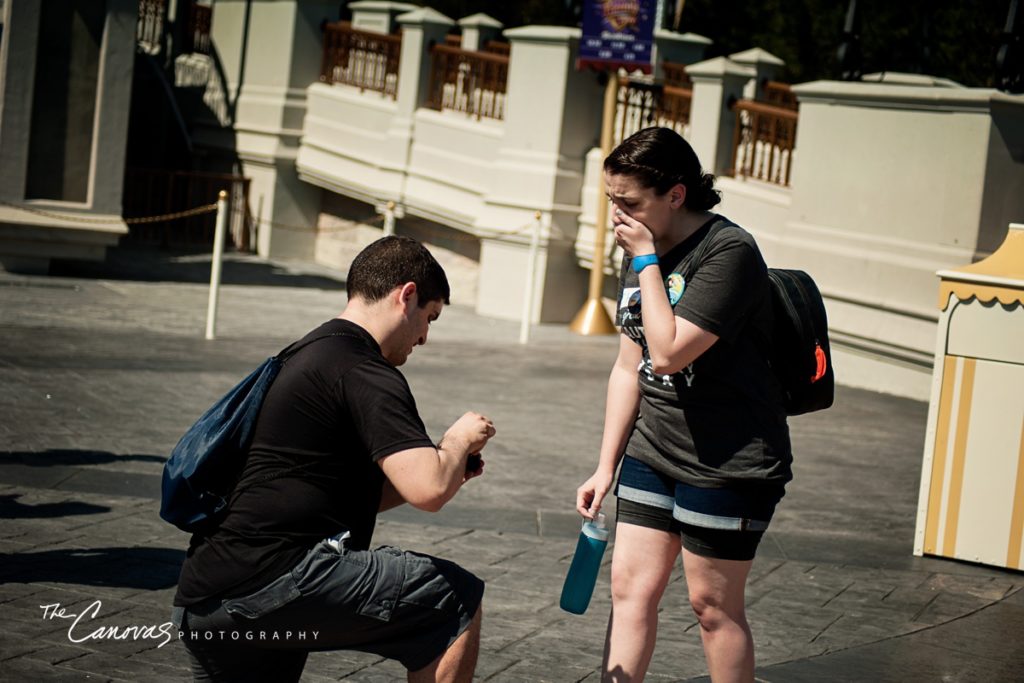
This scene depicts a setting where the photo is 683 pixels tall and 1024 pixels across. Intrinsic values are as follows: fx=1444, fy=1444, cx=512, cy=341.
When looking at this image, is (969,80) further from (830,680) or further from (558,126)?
(830,680)

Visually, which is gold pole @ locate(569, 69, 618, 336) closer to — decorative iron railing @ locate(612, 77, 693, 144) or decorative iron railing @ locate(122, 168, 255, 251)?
decorative iron railing @ locate(612, 77, 693, 144)

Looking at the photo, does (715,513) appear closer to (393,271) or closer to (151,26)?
(393,271)

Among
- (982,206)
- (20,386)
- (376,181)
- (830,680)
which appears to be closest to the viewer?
(830,680)

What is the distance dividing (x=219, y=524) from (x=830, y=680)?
2708 millimetres

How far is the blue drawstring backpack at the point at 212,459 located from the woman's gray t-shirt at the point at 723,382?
1.18 meters

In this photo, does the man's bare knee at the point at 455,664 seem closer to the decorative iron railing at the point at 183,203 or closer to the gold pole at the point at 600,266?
the gold pole at the point at 600,266

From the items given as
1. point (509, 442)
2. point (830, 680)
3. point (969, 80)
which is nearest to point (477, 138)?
point (969, 80)

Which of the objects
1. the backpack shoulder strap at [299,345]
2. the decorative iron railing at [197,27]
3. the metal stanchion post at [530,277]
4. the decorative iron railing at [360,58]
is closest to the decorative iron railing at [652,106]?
the metal stanchion post at [530,277]

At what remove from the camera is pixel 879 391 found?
514 inches

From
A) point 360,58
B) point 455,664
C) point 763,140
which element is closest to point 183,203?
point 360,58

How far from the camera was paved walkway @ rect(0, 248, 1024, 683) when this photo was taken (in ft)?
17.1

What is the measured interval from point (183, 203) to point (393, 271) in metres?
19.1

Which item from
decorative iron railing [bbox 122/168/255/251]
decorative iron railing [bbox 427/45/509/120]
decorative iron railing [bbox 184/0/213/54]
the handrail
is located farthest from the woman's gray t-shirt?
decorative iron railing [bbox 184/0/213/54]

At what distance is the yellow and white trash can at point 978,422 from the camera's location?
22.6 feet
